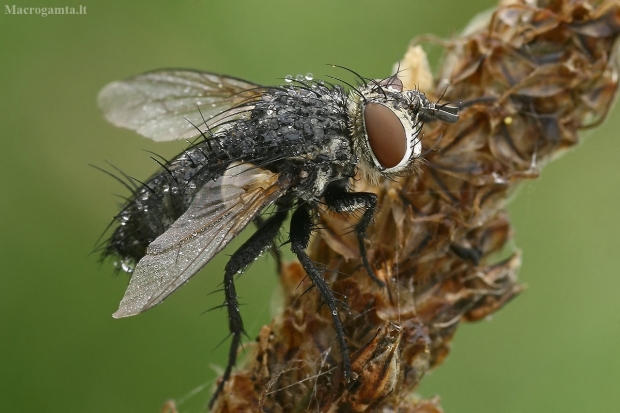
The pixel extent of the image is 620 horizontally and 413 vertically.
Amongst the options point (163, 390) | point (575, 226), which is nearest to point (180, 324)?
point (163, 390)

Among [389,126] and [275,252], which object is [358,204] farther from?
[275,252]

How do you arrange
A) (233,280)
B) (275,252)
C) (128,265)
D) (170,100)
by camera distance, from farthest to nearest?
(170,100) < (275,252) < (128,265) < (233,280)

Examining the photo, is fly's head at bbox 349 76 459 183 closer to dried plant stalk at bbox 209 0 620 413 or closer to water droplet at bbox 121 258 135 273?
dried plant stalk at bbox 209 0 620 413

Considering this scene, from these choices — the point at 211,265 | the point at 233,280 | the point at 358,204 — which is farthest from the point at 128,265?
the point at 211,265

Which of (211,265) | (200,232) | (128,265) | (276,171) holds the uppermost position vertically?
(276,171)

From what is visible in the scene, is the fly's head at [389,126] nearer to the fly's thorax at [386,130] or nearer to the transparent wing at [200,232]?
the fly's thorax at [386,130]

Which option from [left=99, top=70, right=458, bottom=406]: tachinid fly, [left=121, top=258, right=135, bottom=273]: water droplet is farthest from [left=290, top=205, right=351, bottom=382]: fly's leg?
[left=121, top=258, right=135, bottom=273]: water droplet
